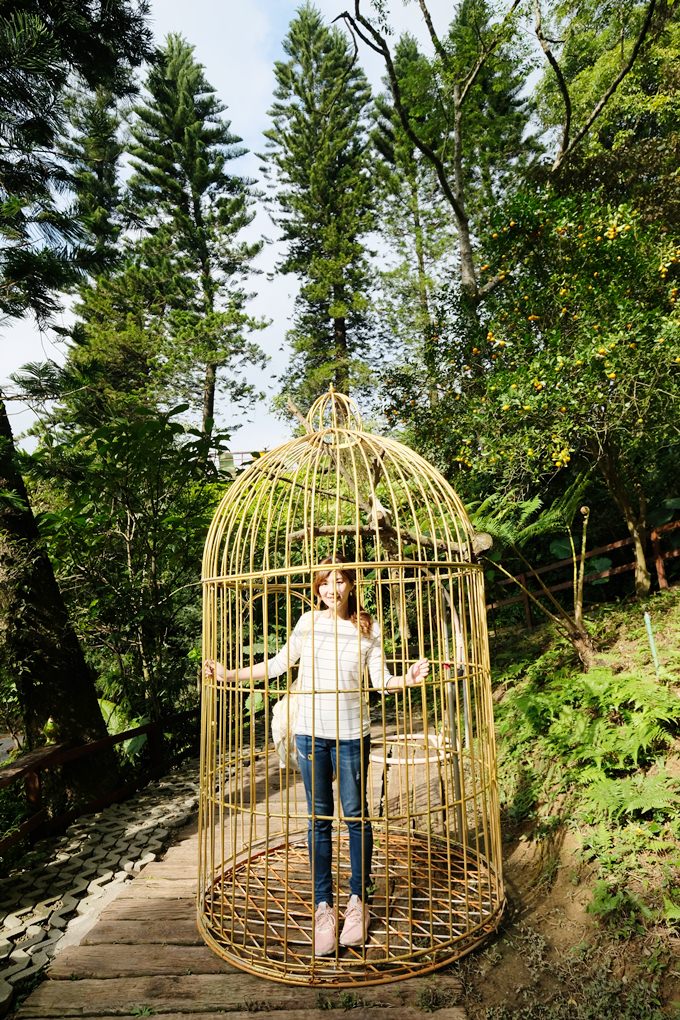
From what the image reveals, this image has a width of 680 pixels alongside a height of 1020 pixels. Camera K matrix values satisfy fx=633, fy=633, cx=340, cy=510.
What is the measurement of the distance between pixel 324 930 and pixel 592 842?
141 centimetres

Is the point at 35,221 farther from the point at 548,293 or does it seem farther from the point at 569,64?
the point at 569,64

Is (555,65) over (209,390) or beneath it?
over

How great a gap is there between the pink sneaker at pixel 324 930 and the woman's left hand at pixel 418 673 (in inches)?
35.6

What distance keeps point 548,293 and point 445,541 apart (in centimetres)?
398

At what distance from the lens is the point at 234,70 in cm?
517

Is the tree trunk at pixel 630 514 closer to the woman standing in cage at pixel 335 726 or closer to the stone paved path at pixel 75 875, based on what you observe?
the woman standing in cage at pixel 335 726

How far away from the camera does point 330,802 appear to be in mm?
2439

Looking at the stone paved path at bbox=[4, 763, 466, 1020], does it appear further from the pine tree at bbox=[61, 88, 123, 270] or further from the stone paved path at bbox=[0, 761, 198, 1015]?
the pine tree at bbox=[61, 88, 123, 270]

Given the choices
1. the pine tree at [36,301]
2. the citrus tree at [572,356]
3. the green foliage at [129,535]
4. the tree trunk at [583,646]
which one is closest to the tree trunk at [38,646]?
the pine tree at [36,301]

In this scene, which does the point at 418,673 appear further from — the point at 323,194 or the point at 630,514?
the point at 323,194

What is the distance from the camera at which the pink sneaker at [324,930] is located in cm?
226

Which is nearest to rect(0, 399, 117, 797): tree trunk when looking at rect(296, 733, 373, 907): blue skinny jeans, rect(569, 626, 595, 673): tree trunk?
rect(296, 733, 373, 907): blue skinny jeans

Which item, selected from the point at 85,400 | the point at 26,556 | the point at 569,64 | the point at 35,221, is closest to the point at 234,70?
the point at 35,221

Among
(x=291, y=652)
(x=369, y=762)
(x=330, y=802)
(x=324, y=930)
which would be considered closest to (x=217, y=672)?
(x=291, y=652)
